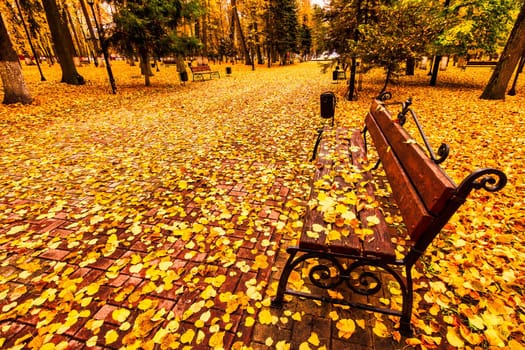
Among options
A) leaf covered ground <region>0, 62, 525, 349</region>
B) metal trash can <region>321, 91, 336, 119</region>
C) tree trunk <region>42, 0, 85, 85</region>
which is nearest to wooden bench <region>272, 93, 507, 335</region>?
leaf covered ground <region>0, 62, 525, 349</region>

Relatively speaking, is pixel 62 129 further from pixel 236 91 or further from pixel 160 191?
pixel 236 91

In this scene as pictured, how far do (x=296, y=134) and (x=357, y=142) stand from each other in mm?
2678

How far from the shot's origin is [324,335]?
79.0 inches

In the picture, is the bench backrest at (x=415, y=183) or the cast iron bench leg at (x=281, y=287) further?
the cast iron bench leg at (x=281, y=287)

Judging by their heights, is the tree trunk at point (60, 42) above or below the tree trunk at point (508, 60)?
above

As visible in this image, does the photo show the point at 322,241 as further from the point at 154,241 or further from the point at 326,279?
the point at 154,241

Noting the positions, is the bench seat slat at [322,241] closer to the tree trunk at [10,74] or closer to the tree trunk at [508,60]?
the tree trunk at [508,60]

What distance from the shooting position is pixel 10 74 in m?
9.01

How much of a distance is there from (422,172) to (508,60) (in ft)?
37.1

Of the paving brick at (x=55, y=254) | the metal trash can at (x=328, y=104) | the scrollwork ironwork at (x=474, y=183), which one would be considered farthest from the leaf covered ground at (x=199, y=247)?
the scrollwork ironwork at (x=474, y=183)

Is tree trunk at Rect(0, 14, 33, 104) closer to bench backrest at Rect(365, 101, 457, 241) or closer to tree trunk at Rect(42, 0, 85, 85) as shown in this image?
tree trunk at Rect(42, 0, 85, 85)

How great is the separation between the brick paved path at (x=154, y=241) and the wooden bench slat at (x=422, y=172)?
3.98 feet

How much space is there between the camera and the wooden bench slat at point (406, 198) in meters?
1.71

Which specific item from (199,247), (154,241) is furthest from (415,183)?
(154,241)
